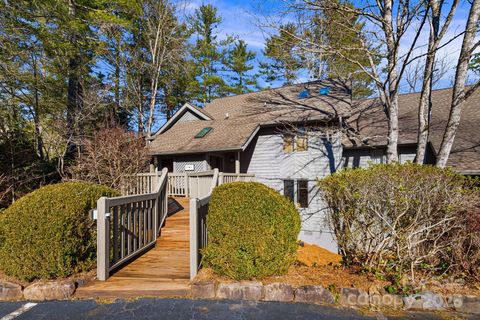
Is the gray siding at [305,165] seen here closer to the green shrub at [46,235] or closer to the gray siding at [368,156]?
the gray siding at [368,156]

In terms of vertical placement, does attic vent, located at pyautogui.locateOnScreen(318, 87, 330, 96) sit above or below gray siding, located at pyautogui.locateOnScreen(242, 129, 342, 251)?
above

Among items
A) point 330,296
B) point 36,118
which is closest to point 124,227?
point 330,296

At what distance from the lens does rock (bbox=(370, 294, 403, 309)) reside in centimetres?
360

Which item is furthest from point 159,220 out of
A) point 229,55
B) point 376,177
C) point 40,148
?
point 229,55

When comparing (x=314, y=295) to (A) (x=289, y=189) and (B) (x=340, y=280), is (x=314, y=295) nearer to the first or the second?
(B) (x=340, y=280)

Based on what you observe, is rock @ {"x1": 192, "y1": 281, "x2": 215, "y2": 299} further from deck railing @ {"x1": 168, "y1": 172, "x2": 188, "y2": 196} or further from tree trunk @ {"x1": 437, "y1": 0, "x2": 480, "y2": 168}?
deck railing @ {"x1": 168, "y1": 172, "x2": 188, "y2": 196}

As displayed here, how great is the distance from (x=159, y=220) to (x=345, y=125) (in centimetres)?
912

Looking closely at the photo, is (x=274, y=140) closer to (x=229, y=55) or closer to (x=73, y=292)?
(x=73, y=292)

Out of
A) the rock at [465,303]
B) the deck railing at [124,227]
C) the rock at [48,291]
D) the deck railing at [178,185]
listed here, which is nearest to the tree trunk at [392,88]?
the rock at [465,303]

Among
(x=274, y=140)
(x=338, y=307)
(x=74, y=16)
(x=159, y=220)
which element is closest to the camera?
(x=338, y=307)

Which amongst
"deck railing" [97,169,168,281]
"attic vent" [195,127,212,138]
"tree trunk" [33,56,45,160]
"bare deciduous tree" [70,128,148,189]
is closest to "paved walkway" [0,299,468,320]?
"deck railing" [97,169,168,281]

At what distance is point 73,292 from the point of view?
3941mm

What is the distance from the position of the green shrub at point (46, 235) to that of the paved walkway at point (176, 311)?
0.52 m

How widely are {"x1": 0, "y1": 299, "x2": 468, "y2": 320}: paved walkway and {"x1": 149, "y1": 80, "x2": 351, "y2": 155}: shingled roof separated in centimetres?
834
